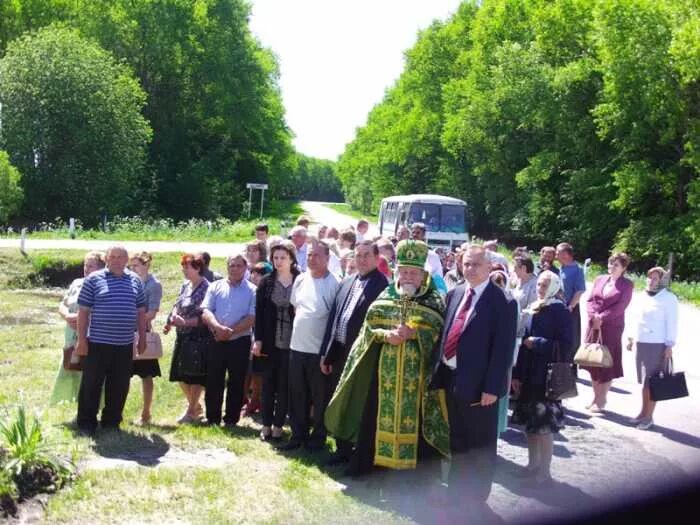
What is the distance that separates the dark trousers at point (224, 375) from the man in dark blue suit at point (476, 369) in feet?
9.09

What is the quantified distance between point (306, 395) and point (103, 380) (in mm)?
1842

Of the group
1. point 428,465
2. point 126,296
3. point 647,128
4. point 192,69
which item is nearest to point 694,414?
point 428,465

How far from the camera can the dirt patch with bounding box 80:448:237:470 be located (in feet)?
20.1

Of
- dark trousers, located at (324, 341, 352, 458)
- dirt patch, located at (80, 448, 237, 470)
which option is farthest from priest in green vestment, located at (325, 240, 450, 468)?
dirt patch, located at (80, 448, 237, 470)

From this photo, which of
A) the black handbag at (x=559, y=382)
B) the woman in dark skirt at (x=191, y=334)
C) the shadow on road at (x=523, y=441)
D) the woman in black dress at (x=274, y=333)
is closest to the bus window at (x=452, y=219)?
the shadow on road at (x=523, y=441)

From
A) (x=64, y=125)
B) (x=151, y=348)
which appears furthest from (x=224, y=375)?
(x=64, y=125)

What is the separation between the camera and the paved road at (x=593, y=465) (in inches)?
227

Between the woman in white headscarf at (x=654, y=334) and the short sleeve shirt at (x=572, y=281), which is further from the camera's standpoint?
the short sleeve shirt at (x=572, y=281)

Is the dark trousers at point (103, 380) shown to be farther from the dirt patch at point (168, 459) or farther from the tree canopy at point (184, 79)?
the tree canopy at point (184, 79)

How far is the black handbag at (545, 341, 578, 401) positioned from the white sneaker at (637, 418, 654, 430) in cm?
242

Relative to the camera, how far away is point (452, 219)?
29203mm

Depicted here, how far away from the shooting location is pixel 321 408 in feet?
22.5

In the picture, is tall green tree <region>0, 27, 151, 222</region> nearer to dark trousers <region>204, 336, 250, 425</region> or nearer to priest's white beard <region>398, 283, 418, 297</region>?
dark trousers <region>204, 336, 250, 425</region>

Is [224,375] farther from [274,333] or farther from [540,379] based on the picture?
[540,379]
